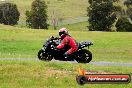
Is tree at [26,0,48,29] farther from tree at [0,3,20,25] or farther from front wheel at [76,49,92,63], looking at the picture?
front wheel at [76,49,92,63]

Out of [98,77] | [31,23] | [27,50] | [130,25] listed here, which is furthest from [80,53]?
[31,23]

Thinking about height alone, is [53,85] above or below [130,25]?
above

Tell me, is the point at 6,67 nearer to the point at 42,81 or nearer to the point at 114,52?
the point at 42,81

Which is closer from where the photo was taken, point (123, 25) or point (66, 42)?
point (66, 42)

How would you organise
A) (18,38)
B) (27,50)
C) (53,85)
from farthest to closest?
(18,38)
(27,50)
(53,85)

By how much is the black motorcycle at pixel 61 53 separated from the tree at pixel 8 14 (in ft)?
283

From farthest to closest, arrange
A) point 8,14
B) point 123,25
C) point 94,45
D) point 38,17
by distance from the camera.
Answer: point 8,14 → point 38,17 → point 123,25 → point 94,45

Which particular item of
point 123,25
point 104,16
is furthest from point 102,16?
point 123,25

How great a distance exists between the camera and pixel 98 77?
28.9 feet

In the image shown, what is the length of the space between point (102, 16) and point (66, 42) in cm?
7098

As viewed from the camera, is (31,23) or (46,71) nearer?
(46,71)

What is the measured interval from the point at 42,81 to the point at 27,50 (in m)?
25.8

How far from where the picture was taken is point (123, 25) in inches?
3423

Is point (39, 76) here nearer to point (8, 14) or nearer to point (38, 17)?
point (38, 17)
